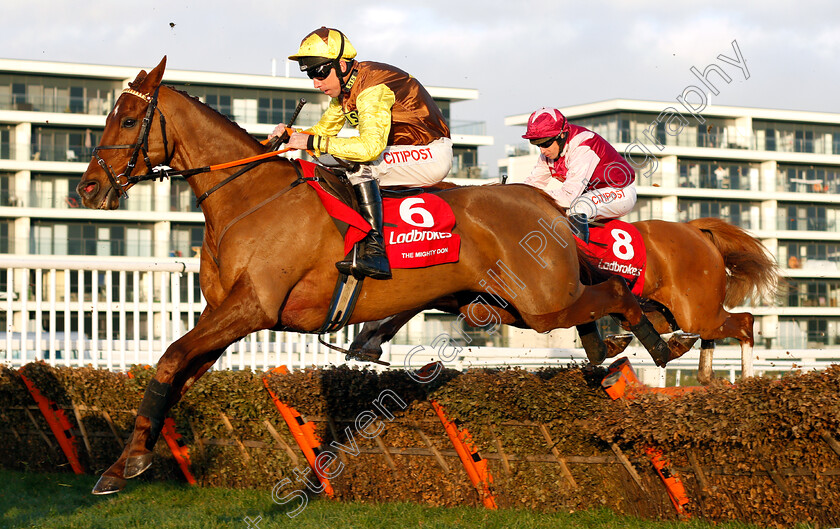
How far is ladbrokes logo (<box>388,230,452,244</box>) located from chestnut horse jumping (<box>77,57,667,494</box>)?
164mm

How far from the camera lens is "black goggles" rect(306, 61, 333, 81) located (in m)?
4.79

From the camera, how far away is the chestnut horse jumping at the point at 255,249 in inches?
169

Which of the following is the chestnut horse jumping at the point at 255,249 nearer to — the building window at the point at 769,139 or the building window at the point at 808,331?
the building window at the point at 808,331

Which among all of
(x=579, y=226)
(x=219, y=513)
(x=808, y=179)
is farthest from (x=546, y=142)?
(x=808, y=179)

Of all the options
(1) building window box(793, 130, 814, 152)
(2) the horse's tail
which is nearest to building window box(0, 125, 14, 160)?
(2) the horse's tail

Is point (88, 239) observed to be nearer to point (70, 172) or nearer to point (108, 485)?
point (70, 172)

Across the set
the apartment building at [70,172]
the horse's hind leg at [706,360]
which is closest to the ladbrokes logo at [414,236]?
the horse's hind leg at [706,360]

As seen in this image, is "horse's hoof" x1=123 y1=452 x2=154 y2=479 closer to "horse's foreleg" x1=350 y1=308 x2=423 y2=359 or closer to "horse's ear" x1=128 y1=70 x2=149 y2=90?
"horse's ear" x1=128 y1=70 x2=149 y2=90

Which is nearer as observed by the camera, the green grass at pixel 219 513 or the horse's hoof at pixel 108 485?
the horse's hoof at pixel 108 485

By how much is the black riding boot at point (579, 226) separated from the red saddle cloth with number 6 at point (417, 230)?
998mm

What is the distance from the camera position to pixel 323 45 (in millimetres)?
4734

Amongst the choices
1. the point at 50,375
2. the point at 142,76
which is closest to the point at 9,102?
the point at 50,375

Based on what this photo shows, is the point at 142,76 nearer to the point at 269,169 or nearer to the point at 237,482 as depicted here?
the point at 269,169

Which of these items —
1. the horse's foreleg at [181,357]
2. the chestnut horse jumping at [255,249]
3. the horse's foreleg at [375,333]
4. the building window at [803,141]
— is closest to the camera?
the horse's foreleg at [181,357]
